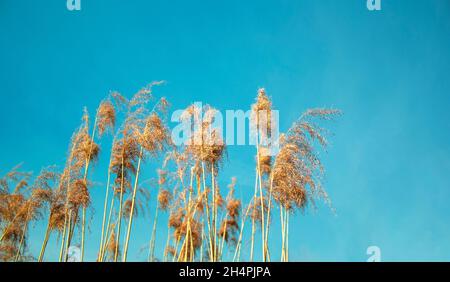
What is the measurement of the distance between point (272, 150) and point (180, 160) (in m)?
1.72

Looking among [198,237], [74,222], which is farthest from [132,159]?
[198,237]

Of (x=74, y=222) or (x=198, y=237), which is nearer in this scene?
(x=74, y=222)

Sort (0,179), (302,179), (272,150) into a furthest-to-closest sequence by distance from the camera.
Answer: (0,179), (272,150), (302,179)

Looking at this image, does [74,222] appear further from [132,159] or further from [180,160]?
[180,160]
